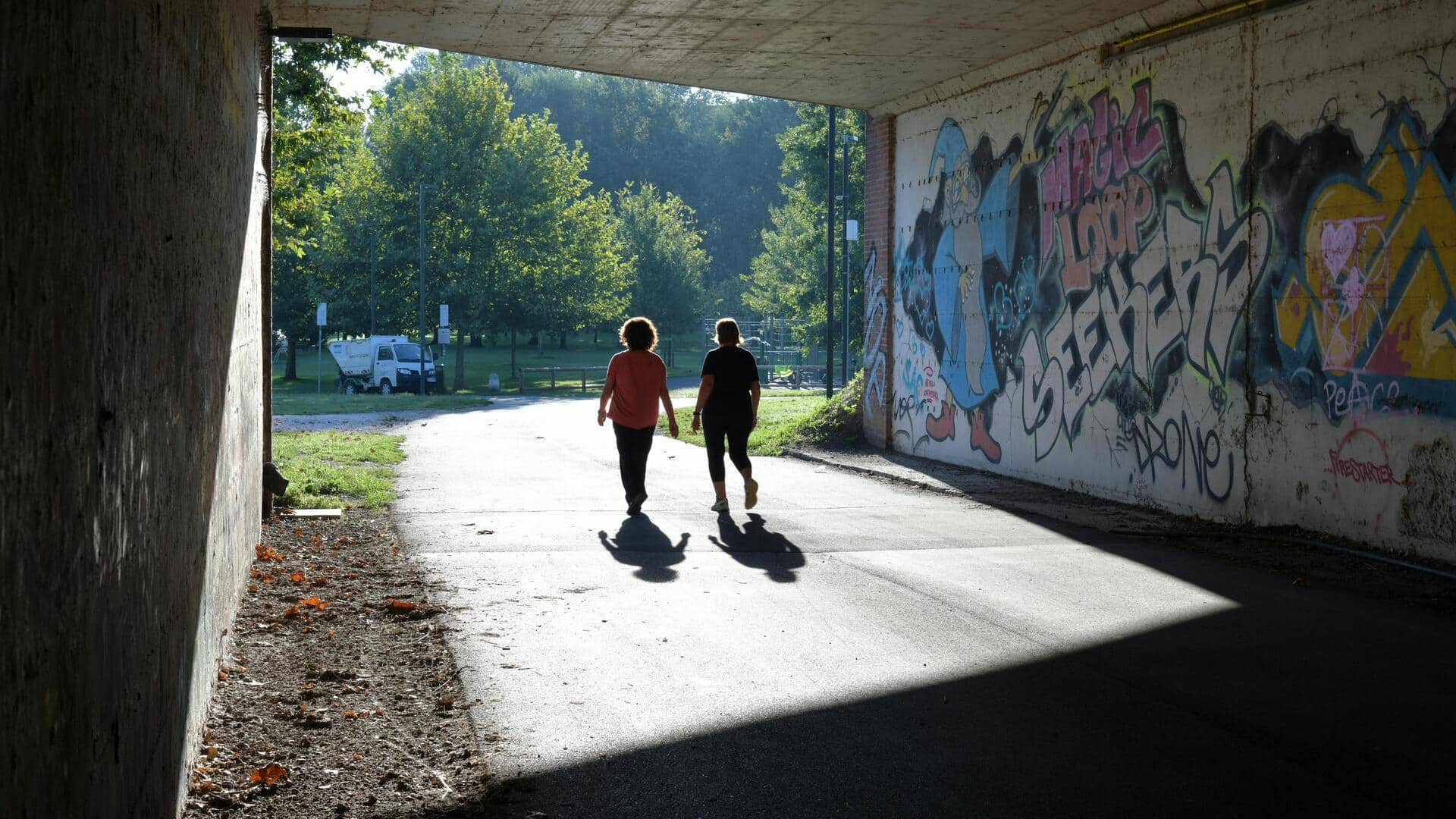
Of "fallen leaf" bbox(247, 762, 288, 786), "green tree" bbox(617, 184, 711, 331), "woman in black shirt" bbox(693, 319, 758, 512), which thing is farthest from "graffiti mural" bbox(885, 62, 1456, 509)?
"green tree" bbox(617, 184, 711, 331)

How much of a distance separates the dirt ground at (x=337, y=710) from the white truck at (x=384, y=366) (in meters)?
39.3

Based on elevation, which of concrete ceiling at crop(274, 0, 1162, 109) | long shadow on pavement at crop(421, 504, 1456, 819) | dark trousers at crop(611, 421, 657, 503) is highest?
concrete ceiling at crop(274, 0, 1162, 109)

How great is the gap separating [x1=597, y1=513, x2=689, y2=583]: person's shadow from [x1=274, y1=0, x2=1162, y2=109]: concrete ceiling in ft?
17.0

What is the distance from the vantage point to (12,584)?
2.11 meters

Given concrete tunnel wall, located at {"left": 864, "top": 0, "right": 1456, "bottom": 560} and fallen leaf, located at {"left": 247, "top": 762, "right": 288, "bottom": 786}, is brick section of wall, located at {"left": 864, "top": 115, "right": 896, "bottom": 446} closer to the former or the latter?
concrete tunnel wall, located at {"left": 864, "top": 0, "right": 1456, "bottom": 560}

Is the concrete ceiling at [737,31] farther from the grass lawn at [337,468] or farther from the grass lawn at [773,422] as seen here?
the grass lawn at [773,422]

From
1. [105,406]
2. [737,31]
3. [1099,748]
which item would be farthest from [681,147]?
[105,406]

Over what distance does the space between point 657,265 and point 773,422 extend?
1648 inches

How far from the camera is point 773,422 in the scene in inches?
1045

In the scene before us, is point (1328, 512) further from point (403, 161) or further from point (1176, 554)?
point (403, 161)

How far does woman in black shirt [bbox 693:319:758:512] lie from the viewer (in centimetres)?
1284

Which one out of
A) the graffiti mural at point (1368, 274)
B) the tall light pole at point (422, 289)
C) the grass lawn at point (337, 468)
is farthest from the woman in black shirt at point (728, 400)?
the tall light pole at point (422, 289)

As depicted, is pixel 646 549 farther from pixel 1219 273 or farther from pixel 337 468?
pixel 337 468

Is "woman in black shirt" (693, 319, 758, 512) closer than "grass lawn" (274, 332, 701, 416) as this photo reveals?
Yes
